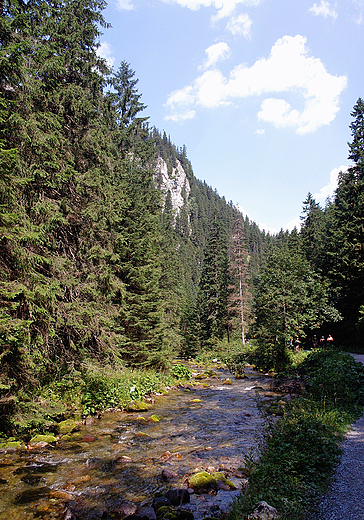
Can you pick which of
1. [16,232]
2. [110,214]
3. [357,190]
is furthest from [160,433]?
[357,190]

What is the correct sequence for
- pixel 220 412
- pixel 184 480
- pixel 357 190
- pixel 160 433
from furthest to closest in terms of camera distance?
pixel 357 190, pixel 220 412, pixel 160 433, pixel 184 480

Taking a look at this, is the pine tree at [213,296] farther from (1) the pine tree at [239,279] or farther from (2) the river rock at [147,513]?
(2) the river rock at [147,513]

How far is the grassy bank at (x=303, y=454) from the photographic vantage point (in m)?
4.43

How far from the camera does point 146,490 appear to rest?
6117 mm

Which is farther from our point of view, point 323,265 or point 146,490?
point 323,265

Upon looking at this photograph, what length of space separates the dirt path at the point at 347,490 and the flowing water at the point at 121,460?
2.57 m

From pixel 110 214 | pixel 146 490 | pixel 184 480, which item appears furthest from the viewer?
pixel 110 214

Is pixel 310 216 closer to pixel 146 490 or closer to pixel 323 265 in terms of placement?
pixel 323 265

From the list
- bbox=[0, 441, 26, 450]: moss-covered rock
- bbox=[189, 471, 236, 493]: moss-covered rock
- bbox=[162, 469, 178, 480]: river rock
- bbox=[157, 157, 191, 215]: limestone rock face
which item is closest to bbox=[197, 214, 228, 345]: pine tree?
bbox=[0, 441, 26, 450]: moss-covered rock

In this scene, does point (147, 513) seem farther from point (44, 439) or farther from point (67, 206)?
point (67, 206)

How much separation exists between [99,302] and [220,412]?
6902 mm

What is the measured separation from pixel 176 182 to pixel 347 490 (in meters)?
190

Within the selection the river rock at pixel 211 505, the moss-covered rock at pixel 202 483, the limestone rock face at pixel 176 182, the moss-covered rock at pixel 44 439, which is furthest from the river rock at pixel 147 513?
the limestone rock face at pixel 176 182

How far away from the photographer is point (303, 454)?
5789mm
